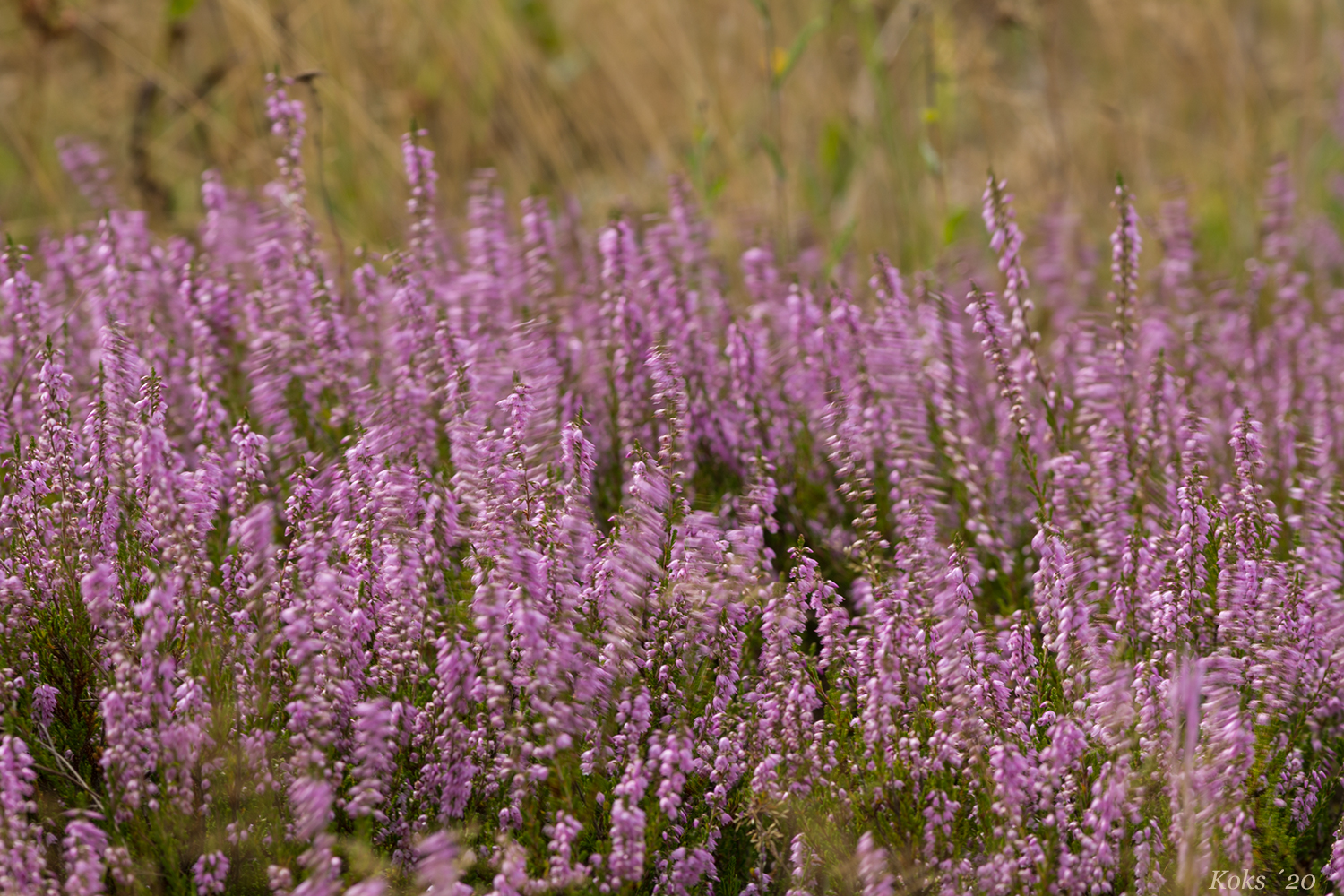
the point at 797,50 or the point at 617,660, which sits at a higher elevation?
the point at 797,50

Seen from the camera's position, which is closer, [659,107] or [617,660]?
[617,660]

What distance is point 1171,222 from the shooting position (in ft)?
15.6

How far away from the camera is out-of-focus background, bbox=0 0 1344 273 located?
594cm

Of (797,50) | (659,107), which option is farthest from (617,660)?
(659,107)

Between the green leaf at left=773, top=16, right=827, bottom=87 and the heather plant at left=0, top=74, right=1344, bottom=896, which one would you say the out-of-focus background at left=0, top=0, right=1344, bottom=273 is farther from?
the heather plant at left=0, top=74, right=1344, bottom=896

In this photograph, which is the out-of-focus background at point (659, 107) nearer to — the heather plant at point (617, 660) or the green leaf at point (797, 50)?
the green leaf at point (797, 50)

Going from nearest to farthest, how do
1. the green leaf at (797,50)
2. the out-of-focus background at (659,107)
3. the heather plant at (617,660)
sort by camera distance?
the heather plant at (617,660)
the green leaf at (797,50)
the out-of-focus background at (659,107)

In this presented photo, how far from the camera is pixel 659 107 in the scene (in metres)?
7.21

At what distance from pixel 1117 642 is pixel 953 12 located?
8177 millimetres

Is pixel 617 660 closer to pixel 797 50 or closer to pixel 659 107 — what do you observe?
pixel 797 50

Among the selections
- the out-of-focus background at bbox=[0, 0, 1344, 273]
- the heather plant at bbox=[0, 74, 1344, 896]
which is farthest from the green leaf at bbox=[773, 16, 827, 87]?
the heather plant at bbox=[0, 74, 1344, 896]

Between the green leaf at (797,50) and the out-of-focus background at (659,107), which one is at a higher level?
the out-of-focus background at (659,107)

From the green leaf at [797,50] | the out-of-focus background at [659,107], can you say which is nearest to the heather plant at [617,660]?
the green leaf at [797,50]

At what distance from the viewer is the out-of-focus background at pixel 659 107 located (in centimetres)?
594
